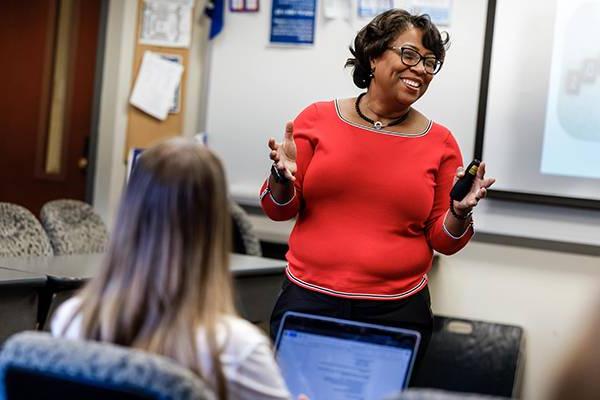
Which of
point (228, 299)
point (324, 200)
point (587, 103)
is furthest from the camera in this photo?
point (587, 103)

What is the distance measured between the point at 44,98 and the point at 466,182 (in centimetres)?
325

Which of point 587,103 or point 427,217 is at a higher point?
point 587,103

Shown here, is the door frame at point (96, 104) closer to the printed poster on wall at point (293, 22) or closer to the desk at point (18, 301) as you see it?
the printed poster on wall at point (293, 22)

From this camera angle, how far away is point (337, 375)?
1.40 meters

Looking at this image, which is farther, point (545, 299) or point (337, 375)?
point (545, 299)

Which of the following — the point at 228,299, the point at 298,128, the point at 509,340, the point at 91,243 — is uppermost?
the point at 298,128

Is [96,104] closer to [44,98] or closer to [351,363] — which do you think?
[44,98]

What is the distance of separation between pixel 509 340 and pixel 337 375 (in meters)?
2.32

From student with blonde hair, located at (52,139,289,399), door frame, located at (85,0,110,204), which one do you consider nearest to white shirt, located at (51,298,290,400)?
student with blonde hair, located at (52,139,289,399)

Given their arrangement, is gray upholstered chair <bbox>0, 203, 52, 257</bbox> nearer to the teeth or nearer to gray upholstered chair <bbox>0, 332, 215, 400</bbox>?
the teeth

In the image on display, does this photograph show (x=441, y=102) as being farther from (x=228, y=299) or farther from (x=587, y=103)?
(x=228, y=299)

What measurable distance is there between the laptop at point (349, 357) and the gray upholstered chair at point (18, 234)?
80.2 inches

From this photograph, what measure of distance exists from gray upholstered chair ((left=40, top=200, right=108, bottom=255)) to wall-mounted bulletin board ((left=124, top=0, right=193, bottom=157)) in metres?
0.74

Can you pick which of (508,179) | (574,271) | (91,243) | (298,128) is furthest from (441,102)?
(298,128)
